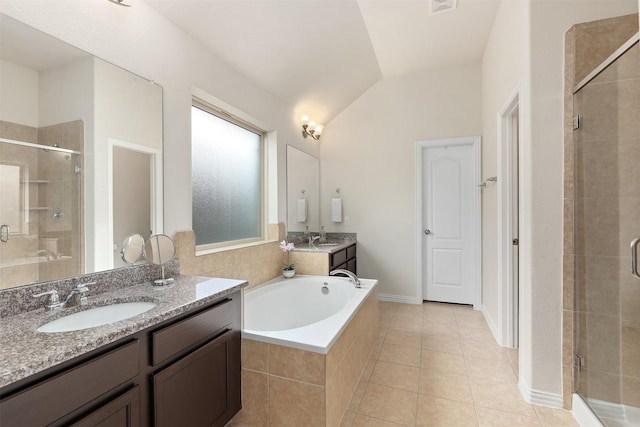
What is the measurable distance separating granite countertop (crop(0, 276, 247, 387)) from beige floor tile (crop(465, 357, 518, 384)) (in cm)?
191

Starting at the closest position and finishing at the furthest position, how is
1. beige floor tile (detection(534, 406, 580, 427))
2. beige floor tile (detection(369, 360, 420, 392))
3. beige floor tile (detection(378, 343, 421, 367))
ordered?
beige floor tile (detection(534, 406, 580, 427))
beige floor tile (detection(369, 360, 420, 392))
beige floor tile (detection(378, 343, 421, 367))

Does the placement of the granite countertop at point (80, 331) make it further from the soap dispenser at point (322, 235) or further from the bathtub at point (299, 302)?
the soap dispenser at point (322, 235)

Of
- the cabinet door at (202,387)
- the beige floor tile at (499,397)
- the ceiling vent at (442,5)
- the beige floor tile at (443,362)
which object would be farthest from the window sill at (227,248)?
the ceiling vent at (442,5)

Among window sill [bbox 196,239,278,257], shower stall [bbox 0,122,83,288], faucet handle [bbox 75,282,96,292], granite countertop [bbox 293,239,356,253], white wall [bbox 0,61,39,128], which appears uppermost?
white wall [bbox 0,61,39,128]

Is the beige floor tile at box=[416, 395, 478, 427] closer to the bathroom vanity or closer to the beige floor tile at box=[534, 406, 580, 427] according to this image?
the beige floor tile at box=[534, 406, 580, 427]

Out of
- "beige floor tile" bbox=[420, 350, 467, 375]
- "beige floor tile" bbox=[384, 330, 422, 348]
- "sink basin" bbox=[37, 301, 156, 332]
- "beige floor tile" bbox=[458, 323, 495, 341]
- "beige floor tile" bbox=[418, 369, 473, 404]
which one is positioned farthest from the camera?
"beige floor tile" bbox=[458, 323, 495, 341]

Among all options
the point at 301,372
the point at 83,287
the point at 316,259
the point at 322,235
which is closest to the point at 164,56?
the point at 83,287

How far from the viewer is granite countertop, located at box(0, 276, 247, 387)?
78 centimetres

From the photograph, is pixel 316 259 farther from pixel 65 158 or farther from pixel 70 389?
pixel 70 389

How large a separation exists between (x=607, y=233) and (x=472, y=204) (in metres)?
1.99

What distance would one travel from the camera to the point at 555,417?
5.47 feet

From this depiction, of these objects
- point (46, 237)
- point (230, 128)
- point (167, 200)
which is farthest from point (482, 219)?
point (46, 237)

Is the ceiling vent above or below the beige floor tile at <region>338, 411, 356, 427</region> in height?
above

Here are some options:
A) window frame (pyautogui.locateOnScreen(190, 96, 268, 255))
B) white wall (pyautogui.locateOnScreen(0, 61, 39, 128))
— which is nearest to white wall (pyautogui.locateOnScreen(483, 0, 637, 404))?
window frame (pyautogui.locateOnScreen(190, 96, 268, 255))
